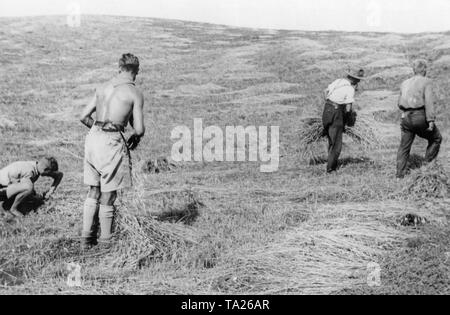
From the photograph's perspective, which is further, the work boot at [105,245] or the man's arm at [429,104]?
the man's arm at [429,104]

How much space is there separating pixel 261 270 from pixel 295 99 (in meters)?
13.6

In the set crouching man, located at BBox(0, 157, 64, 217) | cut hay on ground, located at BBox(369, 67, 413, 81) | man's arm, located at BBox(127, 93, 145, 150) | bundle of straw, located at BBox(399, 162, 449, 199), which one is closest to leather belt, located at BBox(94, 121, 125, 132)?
man's arm, located at BBox(127, 93, 145, 150)

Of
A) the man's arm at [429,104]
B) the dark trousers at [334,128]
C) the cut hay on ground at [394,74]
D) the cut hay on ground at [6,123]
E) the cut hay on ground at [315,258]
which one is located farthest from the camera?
the cut hay on ground at [394,74]

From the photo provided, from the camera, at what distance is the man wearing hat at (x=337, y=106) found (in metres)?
9.26

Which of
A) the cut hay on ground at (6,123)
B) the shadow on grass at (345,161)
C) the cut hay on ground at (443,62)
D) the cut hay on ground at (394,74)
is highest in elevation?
the cut hay on ground at (443,62)

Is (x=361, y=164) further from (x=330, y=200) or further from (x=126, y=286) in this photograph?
(x=126, y=286)

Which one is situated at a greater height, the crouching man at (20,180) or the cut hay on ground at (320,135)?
the cut hay on ground at (320,135)

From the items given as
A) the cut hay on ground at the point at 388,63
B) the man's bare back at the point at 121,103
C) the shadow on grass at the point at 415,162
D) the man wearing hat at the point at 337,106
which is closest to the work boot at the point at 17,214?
the man's bare back at the point at 121,103

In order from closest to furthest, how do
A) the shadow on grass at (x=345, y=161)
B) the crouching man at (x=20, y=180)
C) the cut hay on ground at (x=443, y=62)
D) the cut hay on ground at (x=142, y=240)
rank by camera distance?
the cut hay on ground at (x=142, y=240), the crouching man at (x=20, y=180), the shadow on grass at (x=345, y=161), the cut hay on ground at (x=443, y=62)

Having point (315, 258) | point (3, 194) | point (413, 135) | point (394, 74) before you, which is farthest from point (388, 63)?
point (315, 258)

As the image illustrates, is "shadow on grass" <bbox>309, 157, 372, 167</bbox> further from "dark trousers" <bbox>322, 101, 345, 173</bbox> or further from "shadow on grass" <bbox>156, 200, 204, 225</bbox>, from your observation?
"shadow on grass" <bbox>156, 200, 204, 225</bbox>

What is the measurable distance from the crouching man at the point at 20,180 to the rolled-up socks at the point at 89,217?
1.48m

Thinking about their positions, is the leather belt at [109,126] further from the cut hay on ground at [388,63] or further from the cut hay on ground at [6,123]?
the cut hay on ground at [388,63]
